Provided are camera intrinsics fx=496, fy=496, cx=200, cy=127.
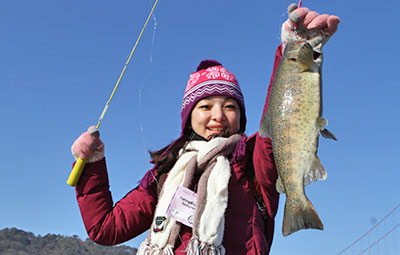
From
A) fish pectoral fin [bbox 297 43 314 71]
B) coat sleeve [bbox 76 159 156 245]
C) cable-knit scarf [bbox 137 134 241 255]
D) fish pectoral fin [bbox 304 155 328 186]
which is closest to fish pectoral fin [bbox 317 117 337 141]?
fish pectoral fin [bbox 304 155 328 186]

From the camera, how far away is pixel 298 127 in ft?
7.94

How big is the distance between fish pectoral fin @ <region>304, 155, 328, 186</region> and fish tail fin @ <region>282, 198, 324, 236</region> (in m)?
0.11

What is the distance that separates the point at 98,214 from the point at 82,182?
0.81ft

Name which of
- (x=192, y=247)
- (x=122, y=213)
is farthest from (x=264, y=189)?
(x=122, y=213)

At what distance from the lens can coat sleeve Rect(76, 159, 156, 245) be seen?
3373mm

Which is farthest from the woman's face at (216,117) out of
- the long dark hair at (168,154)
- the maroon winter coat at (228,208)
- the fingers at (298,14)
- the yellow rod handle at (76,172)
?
the fingers at (298,14)

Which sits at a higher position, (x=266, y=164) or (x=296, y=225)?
(x=266, y=164)

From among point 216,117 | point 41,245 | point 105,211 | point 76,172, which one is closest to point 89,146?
point 76,172

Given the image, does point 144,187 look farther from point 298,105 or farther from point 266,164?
point 298,105

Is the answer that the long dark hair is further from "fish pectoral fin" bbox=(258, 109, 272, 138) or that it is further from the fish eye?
the fish eye

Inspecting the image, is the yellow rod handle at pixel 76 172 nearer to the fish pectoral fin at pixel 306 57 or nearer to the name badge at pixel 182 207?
the name badge at pixel 182 207

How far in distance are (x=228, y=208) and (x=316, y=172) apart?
0.80 m

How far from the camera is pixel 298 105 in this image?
241cm

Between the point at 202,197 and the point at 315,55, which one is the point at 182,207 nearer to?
the point at 202,197
